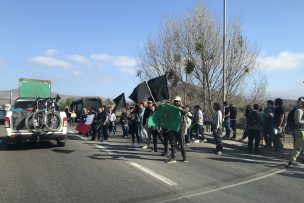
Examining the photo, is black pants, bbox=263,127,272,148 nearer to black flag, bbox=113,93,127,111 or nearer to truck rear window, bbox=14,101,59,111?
truck rear window, bbox=14,101,59,111

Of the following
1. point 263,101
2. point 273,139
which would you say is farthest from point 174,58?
point 273,139

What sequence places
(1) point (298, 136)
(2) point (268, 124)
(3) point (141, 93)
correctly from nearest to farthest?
(1) point (298, 136), (2) point (268, 124), (3) point (141, 93)

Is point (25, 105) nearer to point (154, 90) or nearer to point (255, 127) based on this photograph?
point (154, 90)

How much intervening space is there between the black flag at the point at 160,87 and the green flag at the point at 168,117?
2.27 metres

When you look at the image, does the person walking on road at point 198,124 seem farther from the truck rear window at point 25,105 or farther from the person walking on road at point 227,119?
→ the truck rear window at point 25,105

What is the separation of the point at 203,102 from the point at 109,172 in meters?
20.3

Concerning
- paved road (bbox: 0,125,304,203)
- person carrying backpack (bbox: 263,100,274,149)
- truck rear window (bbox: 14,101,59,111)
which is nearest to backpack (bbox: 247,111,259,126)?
person carrying backpack (bbox: 263,100,274,149)

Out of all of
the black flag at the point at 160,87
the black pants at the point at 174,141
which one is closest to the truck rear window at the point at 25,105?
the black flag at the point at 160,87

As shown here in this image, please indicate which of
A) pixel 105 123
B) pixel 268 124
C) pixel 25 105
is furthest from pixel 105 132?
pixel 268 124

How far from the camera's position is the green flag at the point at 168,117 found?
12.0 metres

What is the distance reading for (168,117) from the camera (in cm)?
1216

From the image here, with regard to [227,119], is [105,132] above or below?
below

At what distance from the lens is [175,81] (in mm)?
30219

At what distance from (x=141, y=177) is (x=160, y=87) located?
5998 millimetres
